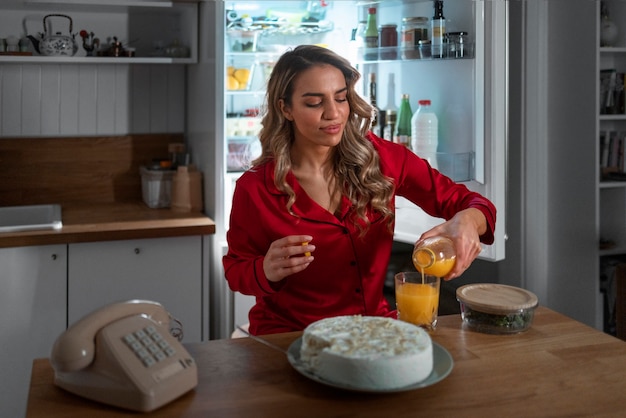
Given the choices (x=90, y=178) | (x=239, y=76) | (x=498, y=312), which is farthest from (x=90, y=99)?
(x=498, y=312)

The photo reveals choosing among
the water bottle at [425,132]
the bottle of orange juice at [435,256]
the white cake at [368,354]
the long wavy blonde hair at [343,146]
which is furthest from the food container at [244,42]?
the white cake at [368,354]

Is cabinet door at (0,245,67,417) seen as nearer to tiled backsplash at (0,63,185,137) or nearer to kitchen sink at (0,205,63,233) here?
kitchen sink at (0,205,63,233)

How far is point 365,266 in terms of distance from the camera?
6.97 feet

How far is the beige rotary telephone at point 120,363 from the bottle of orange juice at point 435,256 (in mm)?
543

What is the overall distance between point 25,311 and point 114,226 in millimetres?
442

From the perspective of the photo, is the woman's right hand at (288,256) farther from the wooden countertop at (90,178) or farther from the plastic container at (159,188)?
the plastic container at (159,188)

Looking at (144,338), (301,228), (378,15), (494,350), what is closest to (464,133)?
(378,15)

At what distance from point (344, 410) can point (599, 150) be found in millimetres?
2928

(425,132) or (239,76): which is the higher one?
(239,76)

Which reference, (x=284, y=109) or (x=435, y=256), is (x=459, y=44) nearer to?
(x=284, y=109)

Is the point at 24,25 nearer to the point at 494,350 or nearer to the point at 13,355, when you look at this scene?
the point at 13,355

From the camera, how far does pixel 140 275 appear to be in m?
3.12

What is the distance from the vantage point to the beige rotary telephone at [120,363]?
51.2 inches

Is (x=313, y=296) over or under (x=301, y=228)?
under
